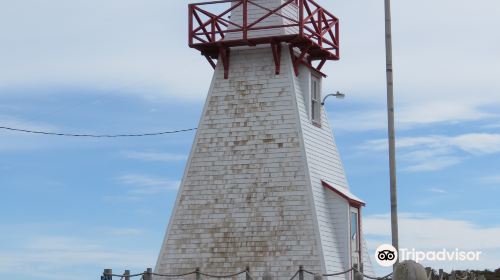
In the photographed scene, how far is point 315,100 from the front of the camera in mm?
34812

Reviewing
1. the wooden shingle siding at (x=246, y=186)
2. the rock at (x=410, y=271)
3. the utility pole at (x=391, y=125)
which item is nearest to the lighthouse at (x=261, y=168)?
the wooden shingle siding at (x=246, y=186)

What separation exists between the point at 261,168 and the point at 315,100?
432cm

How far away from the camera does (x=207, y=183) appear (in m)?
32.5

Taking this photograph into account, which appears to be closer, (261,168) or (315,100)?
(261,168)

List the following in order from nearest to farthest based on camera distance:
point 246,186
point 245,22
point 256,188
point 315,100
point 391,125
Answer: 1. point 391,125
2. point 256,188
3. point 246,186
4. point 245,22
5. point 315,100

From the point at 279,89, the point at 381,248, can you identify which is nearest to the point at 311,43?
the point at 279,89

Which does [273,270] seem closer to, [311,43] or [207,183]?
[207,183]

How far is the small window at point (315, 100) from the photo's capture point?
34.5 metres

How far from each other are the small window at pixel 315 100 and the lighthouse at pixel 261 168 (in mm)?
250

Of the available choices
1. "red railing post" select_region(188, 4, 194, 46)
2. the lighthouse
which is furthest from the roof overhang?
"red railing post" select_region(188, 4, 194, 46)

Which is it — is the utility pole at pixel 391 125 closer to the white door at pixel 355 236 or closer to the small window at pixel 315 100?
the white door at pixel 355 236

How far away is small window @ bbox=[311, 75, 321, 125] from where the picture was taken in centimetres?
3453

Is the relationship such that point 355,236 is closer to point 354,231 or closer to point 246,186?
point 354,231

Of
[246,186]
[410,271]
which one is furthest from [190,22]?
[410,271]
